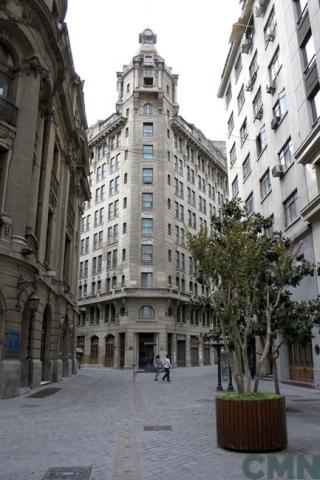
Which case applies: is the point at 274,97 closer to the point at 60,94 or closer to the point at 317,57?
the point at 317,57

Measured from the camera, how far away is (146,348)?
4812 centimetres

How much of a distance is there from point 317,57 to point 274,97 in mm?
6832

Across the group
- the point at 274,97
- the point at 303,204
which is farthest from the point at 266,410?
the point at 274,97

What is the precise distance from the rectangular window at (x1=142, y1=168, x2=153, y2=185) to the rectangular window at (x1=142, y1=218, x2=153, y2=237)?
4.87 m

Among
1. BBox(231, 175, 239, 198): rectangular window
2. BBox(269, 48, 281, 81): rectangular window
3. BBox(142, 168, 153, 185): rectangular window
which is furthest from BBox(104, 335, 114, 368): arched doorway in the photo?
BBox(269, 48, 281, 81): rectangular window

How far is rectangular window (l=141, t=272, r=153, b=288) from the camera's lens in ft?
162

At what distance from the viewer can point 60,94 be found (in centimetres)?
2484

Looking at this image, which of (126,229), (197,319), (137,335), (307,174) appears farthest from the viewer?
(197,319)

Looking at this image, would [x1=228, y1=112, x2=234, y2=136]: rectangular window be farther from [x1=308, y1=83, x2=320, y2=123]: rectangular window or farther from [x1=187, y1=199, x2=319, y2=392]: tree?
[x1=187, y1=199, x2=319, y2=392]: tree

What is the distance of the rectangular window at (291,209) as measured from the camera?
2223 centimetres

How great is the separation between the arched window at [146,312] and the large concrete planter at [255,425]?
4138 cm

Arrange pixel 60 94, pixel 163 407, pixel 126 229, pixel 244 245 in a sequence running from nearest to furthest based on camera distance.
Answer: pixel 244 245
pixel 163 407
pixel 60 94
pixel 126 229

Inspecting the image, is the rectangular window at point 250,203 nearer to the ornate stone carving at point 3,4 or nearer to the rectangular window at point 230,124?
the rectangular window at point 230,124

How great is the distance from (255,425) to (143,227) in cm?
4449
